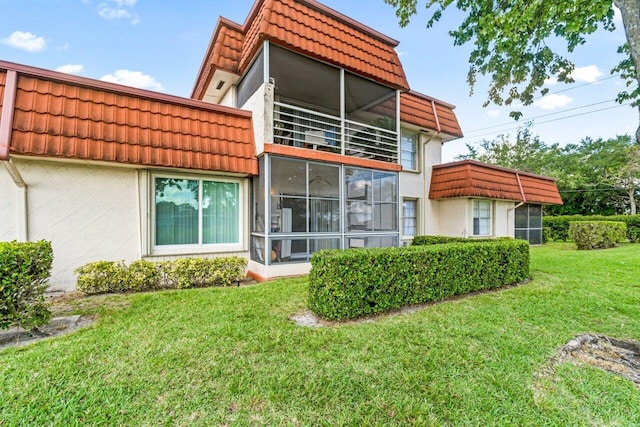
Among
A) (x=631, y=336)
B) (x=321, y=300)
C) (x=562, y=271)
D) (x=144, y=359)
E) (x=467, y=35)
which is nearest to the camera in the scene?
(x=144, y=359)

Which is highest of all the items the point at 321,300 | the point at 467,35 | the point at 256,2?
the point at 256,2

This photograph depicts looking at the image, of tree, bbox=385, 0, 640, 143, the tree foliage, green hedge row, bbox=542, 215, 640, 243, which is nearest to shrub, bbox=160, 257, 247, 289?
tree, bbox=385, 0, 640, 143

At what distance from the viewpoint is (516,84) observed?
6.69 meters

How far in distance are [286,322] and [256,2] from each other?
8.04 metres

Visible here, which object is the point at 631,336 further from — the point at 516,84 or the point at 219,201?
the point at 219,201

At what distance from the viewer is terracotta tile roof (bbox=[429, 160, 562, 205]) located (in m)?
11.5

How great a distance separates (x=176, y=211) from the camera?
676 centimetres

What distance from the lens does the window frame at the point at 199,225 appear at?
21.0ft

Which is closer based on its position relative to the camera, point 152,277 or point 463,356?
point 463,356

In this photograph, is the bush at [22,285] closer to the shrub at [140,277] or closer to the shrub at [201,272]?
the shrub at [140,277]

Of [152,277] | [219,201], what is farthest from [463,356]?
[219,201]

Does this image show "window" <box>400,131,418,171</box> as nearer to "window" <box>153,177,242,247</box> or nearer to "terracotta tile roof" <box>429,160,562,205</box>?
"terracotta tile roof" <box>429,160,562,205</box>

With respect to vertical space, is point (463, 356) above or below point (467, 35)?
below

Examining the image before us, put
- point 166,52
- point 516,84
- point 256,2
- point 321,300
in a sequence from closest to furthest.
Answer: point 321,300
point 516,84
point 256,2
point 166,52
